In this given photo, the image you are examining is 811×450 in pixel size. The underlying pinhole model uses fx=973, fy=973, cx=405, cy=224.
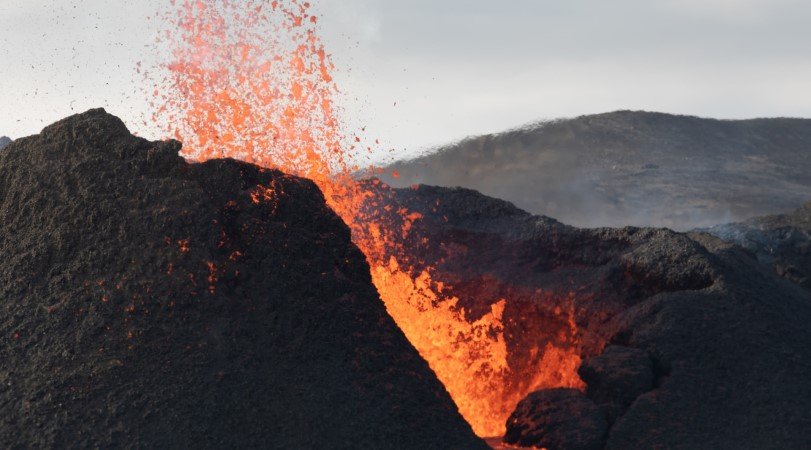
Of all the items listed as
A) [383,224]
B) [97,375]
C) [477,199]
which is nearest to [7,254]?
[97,375]

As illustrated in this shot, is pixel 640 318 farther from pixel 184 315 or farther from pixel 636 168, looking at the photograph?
pixel 636 168

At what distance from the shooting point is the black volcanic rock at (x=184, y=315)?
5.02 metres

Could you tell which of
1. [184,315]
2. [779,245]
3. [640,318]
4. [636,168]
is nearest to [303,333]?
[184,315]

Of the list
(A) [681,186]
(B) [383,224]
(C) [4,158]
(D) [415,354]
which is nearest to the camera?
(D) [415,354]

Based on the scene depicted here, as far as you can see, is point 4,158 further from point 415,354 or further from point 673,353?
point 673,353

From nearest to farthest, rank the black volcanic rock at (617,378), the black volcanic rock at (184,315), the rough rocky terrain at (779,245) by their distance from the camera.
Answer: the black volcanic rock at (184,315) < the black volcanic rock at (617,378) < the rough rocky terrain at (779,245)

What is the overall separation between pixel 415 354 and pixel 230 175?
1.55 m

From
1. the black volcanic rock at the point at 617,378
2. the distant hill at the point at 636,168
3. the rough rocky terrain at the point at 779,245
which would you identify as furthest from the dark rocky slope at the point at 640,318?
the distant hill at the point at 636,168

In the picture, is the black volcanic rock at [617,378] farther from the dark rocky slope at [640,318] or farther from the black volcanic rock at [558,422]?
the black volcanic rock at [558,422]

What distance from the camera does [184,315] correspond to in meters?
5.30

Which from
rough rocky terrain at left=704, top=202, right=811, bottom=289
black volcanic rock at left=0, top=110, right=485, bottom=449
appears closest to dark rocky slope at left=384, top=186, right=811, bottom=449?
black volcanic rock at left=0, top=110, right=485, bottom=449

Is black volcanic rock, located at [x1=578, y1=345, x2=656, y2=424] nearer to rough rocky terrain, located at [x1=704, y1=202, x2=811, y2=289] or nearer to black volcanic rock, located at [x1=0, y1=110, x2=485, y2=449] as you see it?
black volcanic rock, located at [x1=0, y1=110, x2=485, y2=449]

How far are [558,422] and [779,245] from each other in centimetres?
685

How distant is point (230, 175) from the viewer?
589cm
